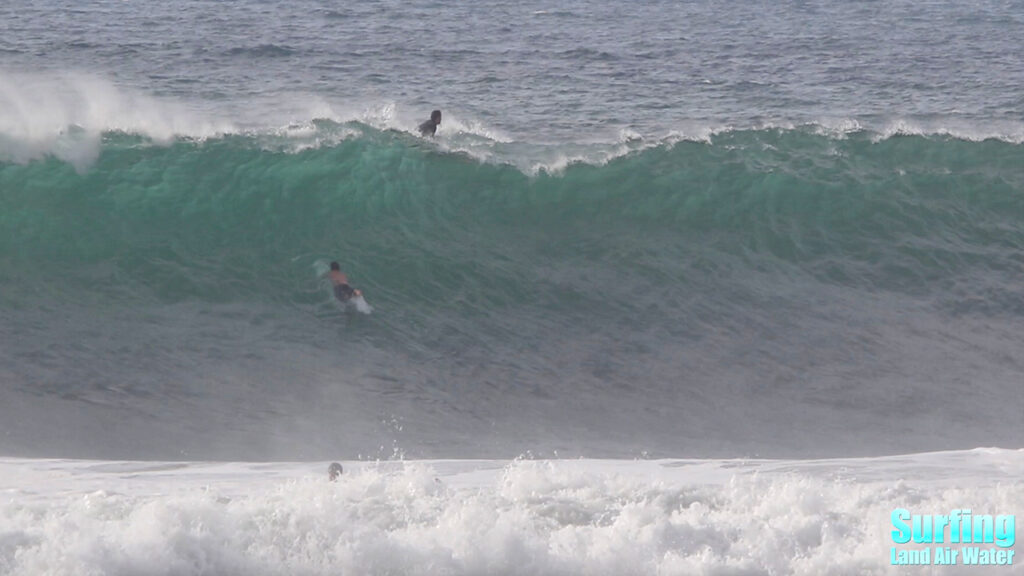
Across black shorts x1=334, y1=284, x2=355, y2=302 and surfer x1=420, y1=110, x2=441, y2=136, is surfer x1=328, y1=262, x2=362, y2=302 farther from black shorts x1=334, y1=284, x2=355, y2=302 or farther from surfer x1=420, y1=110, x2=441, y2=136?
surfer x1=420, y1=110, x2=441, y2=136

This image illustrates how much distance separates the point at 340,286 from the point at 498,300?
5.12ft

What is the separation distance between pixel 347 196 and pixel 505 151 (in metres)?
2.22

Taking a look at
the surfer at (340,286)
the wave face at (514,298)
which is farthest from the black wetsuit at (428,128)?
the surfer at (340,286)

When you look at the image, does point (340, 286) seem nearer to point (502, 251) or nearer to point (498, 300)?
point (498, 300)

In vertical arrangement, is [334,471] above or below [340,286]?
below

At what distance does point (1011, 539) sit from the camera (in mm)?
7719

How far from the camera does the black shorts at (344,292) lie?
38.9 feet

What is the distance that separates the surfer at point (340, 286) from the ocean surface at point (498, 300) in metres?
0.17

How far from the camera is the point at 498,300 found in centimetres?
1231

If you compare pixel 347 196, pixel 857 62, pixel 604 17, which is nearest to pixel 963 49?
pixel 857 62

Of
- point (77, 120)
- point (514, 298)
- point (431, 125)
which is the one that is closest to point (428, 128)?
point (431, 125)

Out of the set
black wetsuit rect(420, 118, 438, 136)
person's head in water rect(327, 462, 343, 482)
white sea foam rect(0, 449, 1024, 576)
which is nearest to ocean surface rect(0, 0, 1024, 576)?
white sea foam rect(0, 449, 1024, 576)

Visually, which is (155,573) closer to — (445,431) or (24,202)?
(445,431)

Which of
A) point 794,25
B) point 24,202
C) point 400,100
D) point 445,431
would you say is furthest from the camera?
point 794,25
